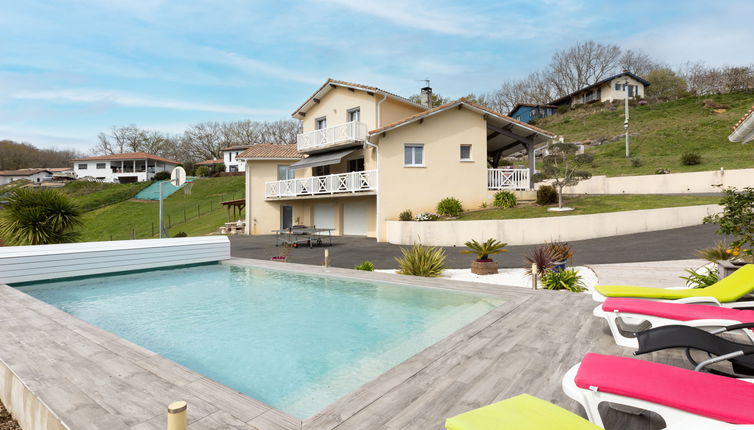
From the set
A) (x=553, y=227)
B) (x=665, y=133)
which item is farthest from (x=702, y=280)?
(x=665, y=133)

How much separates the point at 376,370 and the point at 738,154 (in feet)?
129

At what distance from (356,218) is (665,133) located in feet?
119

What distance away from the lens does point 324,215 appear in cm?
2583

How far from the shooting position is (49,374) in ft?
11.8

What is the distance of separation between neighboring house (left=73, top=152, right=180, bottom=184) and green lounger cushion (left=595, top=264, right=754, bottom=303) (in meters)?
79.1

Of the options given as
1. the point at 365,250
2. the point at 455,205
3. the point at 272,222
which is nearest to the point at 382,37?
the point at 455,205

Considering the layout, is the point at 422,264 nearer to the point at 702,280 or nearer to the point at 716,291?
the point at 702,280

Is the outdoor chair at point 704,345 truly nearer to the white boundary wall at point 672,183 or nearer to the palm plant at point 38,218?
the palm plant at point 38,218

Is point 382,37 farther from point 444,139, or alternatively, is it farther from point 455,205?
point 455,205

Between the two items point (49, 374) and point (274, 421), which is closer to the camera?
point (274, 421)

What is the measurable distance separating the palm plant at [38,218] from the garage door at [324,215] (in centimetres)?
1361

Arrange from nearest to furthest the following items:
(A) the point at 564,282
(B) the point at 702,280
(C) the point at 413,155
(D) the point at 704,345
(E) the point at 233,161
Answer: (D) the point at 704,345
(B) the point at 702,280
(A) the point at 564,282
(C) the point at 413,155
(E) the point at 233,161

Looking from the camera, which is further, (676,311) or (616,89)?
(616,89)

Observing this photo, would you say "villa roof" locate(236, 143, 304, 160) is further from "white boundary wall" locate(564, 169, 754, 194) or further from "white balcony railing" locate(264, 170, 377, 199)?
"white boundary wall" locate(564, 169, 754, 194)
